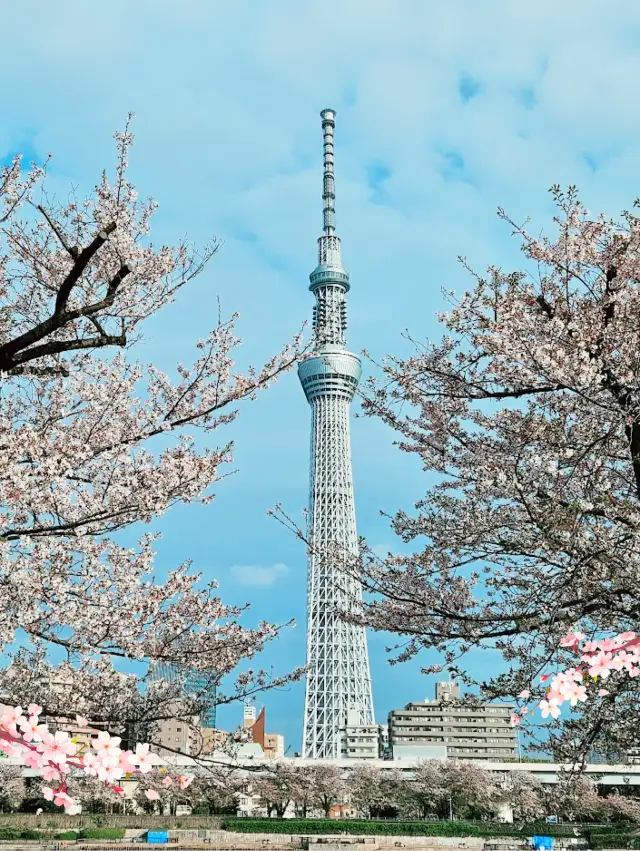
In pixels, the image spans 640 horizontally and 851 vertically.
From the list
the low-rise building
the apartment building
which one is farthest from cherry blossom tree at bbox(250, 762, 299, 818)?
the apartment building

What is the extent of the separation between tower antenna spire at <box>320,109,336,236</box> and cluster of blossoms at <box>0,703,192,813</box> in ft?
289

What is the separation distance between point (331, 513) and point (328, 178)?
4057cm

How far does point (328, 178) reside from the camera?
3666 inches

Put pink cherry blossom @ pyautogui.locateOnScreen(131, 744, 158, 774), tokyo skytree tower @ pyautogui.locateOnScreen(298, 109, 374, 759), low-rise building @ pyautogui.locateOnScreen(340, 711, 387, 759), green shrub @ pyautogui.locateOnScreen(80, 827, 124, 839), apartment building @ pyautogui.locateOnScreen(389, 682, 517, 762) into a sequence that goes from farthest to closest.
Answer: apartment building @ pyautogui.locateOnScreen(389, 682, 517, 762) → tokyo skytree tower @ pyautogui.locateOnScreen(298, 109, 374, 759) → low-rise building @ pyautogui.locateOnScreen(340, 711, 387, 759) → green shrub @ pyautogui.locateOnScreen(80, 827, 124, 839) → pink cherry blossom @ pyautogui.locateOnScreen(131, 744, 158, 774)

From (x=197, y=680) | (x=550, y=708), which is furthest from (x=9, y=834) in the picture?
(x=550, y=708)

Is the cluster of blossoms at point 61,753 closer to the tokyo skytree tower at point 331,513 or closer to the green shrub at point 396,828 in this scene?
the green shrub at point 396,828

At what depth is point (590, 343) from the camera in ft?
21.9

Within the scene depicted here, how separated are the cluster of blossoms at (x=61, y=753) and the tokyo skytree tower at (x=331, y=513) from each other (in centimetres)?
6144

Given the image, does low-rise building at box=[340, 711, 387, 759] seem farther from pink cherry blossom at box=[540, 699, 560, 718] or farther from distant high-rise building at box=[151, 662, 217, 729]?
pink cherry blossom at box=[540, 699, 560, 718]

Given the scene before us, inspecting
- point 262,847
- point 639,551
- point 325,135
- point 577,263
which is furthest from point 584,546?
point 325,135

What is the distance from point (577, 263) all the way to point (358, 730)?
70.5 metres

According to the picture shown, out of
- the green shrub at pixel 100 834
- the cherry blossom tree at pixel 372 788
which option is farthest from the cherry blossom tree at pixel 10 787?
the cherry blossom tree at pixel 372 788

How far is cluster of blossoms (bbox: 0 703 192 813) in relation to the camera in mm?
2938

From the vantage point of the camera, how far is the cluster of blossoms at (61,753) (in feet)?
9.64
